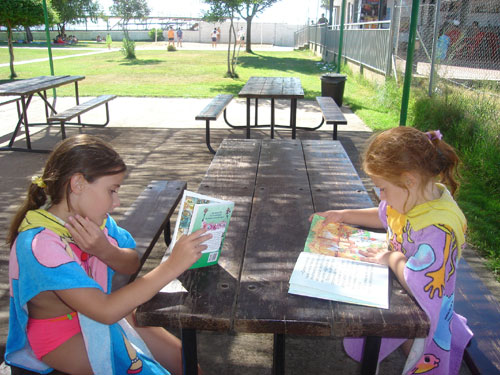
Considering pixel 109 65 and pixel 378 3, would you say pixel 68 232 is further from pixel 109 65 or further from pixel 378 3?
pixel 378 3

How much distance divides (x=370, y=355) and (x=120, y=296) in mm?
854

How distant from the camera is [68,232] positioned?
5.49ft

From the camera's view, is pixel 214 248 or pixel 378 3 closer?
pixel 214 248

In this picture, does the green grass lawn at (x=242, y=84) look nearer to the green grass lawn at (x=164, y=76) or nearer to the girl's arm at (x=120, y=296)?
the green grass lawn at (x=164, y=76)

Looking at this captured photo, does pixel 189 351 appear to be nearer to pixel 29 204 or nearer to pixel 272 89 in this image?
pixel 29 204

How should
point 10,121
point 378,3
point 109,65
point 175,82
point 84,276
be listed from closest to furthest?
point 84,276, point 10,121, point 175,82, point 109,65, point 378,3

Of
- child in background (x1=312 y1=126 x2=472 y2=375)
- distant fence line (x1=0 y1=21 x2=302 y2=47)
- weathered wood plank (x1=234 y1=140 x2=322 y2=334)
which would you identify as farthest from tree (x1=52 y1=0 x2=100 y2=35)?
child in background (x1=312 y1=126 x2=472 y2=375)

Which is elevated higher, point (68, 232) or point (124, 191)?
point (68, 232)

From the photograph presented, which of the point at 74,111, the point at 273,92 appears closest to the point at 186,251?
the point at 273,92

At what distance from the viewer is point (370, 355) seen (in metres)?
1.64

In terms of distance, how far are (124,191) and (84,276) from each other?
3.48 m

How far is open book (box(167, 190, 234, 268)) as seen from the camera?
1.57 metres

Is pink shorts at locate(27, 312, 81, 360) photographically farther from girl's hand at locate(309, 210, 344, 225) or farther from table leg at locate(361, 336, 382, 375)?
girl's hand at locate(309, 210, 344, 225)

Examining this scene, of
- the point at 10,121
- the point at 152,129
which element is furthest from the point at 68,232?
the point at 10,121
